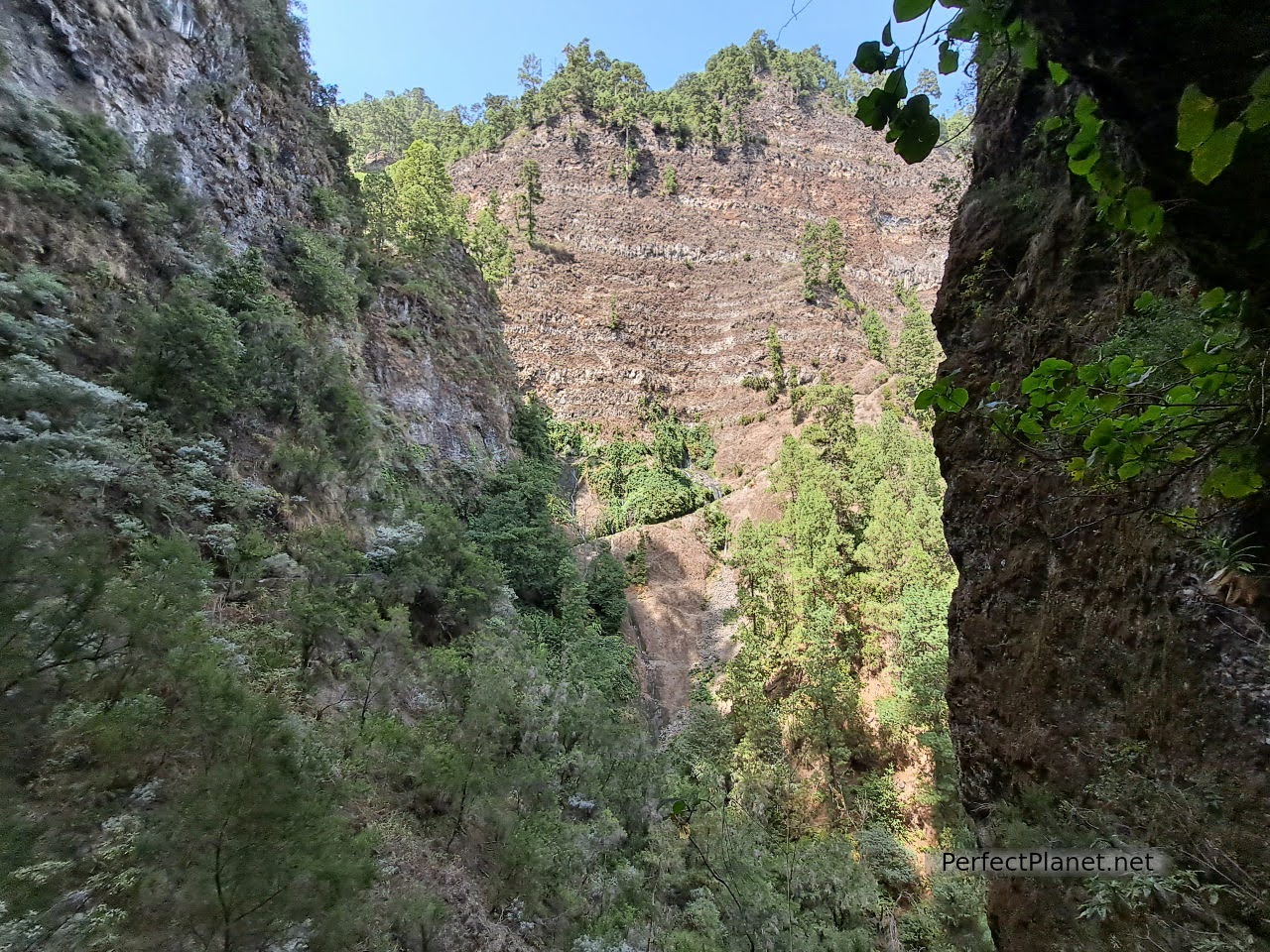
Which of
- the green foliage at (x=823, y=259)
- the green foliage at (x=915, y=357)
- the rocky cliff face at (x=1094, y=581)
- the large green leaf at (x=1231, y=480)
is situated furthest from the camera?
the green foliage at (x=823, y=259)

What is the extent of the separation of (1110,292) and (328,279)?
Answer: 12.2 metres

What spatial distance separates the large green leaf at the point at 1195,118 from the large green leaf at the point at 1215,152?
1 cm

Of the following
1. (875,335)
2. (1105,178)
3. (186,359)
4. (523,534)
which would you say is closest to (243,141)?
(186,359)

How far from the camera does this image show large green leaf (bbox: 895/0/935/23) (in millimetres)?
1029

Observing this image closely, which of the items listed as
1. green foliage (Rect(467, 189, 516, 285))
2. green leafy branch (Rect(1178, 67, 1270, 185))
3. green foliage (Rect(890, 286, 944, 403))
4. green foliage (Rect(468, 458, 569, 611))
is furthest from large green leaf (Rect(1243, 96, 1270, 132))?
green foliage (Rect(467, 189, 516, 285))

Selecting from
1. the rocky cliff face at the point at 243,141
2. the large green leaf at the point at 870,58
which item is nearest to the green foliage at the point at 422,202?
the rocky cliff face at the point at 243,141

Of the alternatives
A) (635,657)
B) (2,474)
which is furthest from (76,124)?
(635,657)

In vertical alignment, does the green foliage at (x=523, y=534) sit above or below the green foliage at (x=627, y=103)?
below

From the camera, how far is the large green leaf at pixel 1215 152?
2.86 ft

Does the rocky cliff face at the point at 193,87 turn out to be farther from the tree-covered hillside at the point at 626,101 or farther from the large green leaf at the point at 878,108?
the tree-covered hillside at the point at 626,101

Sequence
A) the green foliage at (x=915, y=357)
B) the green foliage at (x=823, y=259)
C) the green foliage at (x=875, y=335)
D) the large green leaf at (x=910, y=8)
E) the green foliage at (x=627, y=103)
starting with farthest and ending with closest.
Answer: the green foliage at (x=627, y=103), the green foliage at (x=823, y=259), the green foliage at (x=875, y=335), the green foliage at (x=915, y=357), the large green leaf at (x=910, y=8)

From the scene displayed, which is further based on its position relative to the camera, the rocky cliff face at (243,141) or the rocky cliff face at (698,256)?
the rocky cliff face at (698,256)

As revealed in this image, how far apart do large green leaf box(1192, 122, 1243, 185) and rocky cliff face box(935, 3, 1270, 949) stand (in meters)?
0.62

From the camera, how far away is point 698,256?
40.7m
